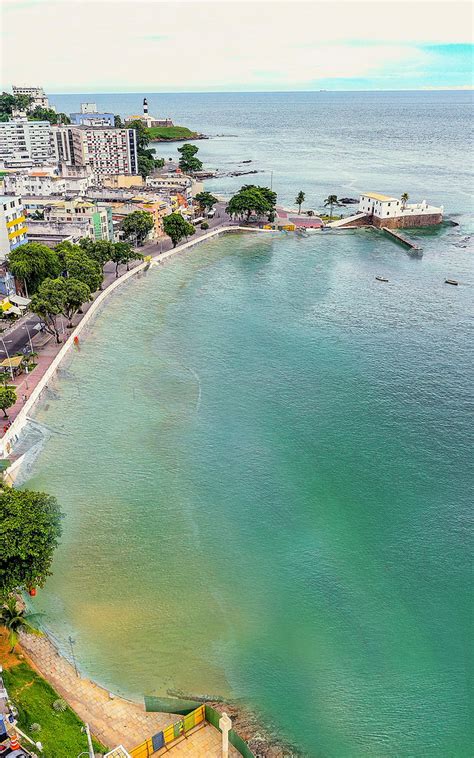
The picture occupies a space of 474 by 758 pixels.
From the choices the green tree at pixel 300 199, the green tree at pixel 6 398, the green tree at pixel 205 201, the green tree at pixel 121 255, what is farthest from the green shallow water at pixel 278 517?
the green tree at pixel 300 199

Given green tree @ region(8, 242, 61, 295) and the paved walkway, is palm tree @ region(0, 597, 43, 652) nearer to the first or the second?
the paved walkway

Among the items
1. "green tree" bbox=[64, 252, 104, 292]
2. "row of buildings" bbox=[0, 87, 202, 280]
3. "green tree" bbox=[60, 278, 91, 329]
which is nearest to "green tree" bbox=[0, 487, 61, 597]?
"green tree" bbox=[60, 278, 91, 329]

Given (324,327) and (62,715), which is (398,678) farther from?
(324,327)

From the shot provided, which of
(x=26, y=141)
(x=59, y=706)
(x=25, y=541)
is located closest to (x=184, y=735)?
(x=59, y=706)

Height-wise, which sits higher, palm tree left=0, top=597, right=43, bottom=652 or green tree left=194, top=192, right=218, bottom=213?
green tree left=194, top=192, right=218, bottom=213

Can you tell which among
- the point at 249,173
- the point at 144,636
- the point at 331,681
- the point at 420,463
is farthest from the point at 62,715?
the point at 249,173

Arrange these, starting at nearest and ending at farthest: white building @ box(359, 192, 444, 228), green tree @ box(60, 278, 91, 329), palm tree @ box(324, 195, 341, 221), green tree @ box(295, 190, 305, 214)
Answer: green tree @ box(60, 278, 91, 329), white building @ box(359, 192, 444, 228), green tree @ box(295, 190, 305, 214), palm tree @ box(324, 195, 341, 221)
